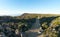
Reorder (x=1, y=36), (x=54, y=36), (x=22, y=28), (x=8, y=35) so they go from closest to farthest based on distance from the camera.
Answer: (x=54, y=36), (x=1, y=36), (x=8, y=35), (x=22, y=28)

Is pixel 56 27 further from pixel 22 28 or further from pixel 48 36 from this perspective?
pixel 22 28

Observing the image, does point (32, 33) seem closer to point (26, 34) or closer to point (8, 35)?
point (26, 34)

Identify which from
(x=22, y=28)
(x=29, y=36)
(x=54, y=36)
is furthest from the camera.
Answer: (x=22, y=28)

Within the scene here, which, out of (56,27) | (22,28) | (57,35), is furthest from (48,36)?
(22,28)

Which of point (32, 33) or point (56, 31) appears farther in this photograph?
point (32, 33)

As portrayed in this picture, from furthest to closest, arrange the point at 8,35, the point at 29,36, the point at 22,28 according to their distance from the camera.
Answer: the point at 22,28 → the point at 29,36 → the point at 8,35

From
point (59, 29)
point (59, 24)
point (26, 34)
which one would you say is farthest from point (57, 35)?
point (26, 34)

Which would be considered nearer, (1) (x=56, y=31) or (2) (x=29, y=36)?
(1) (x=56, y=31)

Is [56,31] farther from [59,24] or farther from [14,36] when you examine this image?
[14,36]

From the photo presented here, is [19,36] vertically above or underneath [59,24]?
underneath

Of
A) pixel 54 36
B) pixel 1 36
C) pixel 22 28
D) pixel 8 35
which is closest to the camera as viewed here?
pixel 54 36
